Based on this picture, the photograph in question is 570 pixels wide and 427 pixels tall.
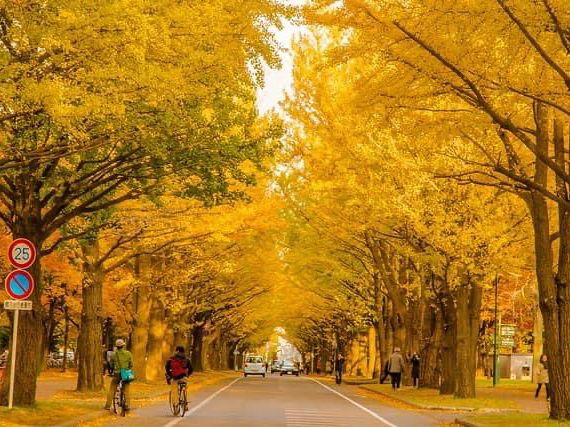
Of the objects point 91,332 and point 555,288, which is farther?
point 91,332

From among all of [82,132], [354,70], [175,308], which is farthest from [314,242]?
[82,132]

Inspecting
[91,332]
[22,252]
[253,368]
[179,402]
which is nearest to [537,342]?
[91,332]

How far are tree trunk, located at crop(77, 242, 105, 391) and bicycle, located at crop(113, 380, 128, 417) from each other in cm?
512

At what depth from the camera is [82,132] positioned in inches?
521

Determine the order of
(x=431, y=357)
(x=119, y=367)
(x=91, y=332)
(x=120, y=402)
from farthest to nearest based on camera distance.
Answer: (x=431, y=357), (x=91, y=332), (x=119, y=367), (x=120, y=402)

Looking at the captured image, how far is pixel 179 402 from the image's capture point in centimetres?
2080

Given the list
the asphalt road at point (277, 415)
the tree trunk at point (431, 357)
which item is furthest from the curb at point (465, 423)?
the tree trunk at point (431, 357)

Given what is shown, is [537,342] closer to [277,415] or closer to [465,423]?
[277,415]

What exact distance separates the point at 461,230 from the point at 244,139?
8.53 m

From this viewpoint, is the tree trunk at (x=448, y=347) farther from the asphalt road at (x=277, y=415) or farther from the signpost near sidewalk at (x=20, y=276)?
the signpost near sidewalk at (x=20, y=276)

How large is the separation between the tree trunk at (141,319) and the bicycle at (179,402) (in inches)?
585

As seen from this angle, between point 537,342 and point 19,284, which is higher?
point 537,342

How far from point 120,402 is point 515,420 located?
26.7 ft

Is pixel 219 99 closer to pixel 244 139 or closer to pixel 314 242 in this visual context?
pixel 244 139
